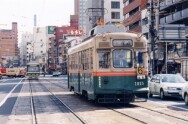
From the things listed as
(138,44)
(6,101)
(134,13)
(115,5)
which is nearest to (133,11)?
(134,13)

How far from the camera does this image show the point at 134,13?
81625 mm

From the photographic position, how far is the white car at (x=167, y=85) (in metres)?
24.6

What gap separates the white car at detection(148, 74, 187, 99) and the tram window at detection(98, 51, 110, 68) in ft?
21.5

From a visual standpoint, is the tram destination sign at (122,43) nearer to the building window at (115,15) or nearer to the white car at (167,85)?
the white car at (167,85)

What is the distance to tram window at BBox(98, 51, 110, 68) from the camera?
18.9m

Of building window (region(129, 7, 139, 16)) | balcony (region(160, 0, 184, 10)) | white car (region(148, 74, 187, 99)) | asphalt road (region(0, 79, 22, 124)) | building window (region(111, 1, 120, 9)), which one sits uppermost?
building window (region(111, 1, 120, 9))

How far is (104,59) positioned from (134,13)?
2503 inches

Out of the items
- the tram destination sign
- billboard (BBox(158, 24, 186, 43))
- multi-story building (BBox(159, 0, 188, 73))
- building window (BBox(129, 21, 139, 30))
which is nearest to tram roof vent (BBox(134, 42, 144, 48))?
the tram destination sign

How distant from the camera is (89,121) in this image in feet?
46.3

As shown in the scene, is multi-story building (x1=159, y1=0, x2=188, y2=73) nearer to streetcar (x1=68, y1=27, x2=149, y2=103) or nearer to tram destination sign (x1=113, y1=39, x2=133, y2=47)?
streetcar (x1=68, y1=27, x2=149, y2=103)

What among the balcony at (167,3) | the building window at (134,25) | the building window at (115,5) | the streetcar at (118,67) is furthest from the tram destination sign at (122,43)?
the building window at (115,5)

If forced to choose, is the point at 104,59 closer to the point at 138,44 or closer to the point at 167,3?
the point at 138,44

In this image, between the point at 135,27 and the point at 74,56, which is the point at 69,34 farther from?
the point at 74,56

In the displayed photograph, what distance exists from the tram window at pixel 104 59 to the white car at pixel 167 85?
6551mm
